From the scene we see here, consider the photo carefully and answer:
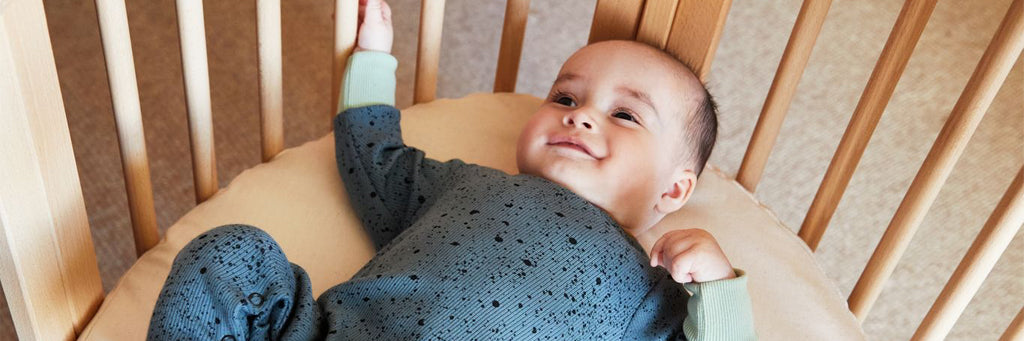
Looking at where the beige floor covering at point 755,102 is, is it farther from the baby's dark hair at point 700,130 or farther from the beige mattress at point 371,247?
the baby's dark hair at point 700,130

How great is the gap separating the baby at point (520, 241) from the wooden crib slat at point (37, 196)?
0.09 meters

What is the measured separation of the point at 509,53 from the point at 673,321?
1.22 ft

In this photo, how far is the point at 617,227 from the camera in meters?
0.82

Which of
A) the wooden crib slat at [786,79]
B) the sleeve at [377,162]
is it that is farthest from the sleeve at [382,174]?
the wooden crib slat at [786,79]

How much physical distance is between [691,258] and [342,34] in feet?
1.32

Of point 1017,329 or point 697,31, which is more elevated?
point 697,31

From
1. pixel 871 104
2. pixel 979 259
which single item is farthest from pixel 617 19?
pixel 979 259

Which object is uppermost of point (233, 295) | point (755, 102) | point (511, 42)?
point (511, 42)

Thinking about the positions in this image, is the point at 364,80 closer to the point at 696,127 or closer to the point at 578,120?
the point at 578,120

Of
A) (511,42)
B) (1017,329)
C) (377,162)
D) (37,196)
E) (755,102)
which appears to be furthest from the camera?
(755,102)

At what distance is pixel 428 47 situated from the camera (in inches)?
37.1

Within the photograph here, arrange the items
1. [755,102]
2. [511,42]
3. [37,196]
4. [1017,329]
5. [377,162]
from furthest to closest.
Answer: [755,102], [511,42], [377,162], [1017,329], [37,196]

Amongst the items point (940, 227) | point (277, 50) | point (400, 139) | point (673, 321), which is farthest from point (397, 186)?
point (940, 227)

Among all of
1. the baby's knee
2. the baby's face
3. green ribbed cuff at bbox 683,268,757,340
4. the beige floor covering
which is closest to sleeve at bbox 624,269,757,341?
green ribbed cuff at bbox 683,268,757,340
